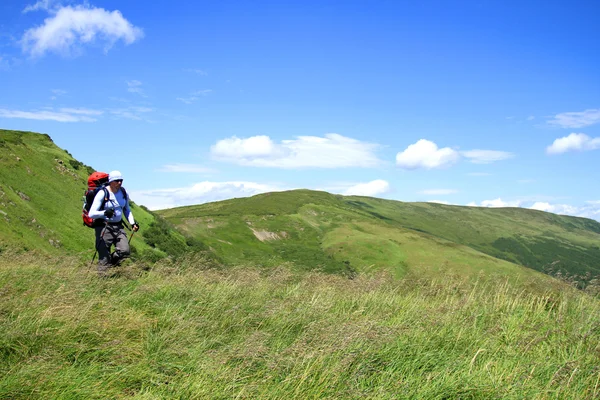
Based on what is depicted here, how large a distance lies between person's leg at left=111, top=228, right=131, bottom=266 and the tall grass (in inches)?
47.5

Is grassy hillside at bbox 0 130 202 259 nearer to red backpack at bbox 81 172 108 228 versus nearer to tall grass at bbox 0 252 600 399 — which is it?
red backpack at bbox 81 172 108 228

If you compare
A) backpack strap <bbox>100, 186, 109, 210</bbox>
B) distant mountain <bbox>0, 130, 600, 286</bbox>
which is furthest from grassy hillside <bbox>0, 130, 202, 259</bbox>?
backpack strap <bbox>100, 186, 109, 210</bbox>

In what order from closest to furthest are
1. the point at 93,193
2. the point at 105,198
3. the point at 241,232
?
the point at 105,198, the point at 93,193, the point at 241,232

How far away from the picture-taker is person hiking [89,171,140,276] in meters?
9.36

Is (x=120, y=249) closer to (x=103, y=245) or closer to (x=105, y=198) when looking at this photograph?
(x=103, y=245)

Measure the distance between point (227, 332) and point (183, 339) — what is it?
32.8 inches

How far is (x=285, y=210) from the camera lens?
542ft

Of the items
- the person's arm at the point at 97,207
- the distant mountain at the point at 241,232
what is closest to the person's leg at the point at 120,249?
the person's arm at the point at 97,207

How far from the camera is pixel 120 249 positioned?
971 cm

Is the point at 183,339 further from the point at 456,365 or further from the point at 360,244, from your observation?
the point at 360,244

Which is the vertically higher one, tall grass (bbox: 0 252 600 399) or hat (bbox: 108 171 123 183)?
hat (bbox: 108 171 123 183)

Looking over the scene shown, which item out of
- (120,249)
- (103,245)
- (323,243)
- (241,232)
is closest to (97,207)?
(103,245)

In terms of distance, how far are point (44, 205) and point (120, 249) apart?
23.6 meters

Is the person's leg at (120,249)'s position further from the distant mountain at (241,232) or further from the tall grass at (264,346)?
the distant mountain at (241,232)
